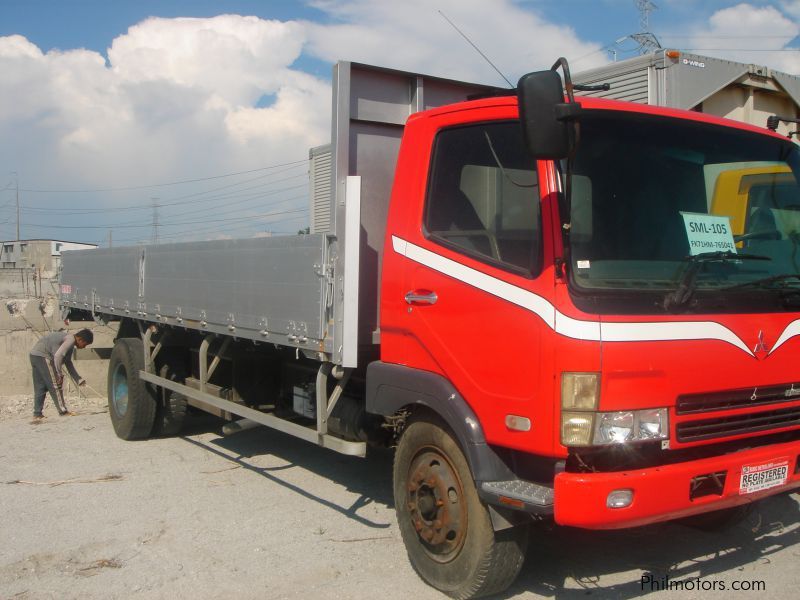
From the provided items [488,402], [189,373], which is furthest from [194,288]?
[488,402]

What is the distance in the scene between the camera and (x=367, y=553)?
482cm

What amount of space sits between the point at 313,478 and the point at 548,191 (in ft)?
12.8

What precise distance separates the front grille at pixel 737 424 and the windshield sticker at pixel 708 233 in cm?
79

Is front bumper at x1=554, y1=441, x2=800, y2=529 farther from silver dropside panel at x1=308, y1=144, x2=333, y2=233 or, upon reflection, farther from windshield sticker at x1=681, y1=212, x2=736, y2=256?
silver dropside panel at x1=308, y1=144, x2=333, y2=233

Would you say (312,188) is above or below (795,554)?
above

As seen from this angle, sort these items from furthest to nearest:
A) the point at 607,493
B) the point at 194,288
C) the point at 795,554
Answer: the point at 194,288 < the point at 795,554 < the point at 607,493

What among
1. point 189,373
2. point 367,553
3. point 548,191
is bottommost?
point 367,553

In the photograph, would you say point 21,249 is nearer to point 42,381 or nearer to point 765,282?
point 42,381

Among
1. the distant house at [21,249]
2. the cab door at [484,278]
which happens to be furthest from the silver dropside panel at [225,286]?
the distant house at [21,249]

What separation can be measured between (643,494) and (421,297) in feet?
4.94

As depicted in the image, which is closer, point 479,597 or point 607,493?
point 607,493

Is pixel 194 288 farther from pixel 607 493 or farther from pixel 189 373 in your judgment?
A: pixel 607 493

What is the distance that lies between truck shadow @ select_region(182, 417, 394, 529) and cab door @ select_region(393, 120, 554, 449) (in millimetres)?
1987

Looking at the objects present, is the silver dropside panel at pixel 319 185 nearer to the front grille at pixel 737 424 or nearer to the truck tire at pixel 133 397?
the truck tire at pixel 133 397
